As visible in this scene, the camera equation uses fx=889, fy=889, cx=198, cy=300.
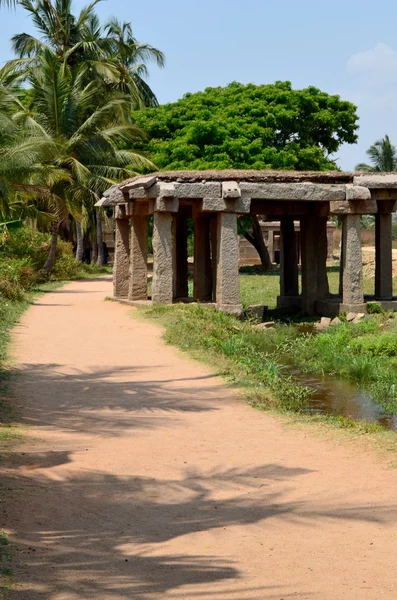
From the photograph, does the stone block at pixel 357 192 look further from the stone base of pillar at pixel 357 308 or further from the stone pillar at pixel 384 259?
the stone base of pillar at pixel 357 308

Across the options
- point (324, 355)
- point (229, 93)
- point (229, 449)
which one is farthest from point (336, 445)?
point (229, 93)

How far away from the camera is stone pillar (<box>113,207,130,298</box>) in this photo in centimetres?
2203

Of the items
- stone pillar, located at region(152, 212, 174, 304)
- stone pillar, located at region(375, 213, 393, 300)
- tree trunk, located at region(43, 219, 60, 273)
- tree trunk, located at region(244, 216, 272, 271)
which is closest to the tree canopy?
tree trunk, located at region(244, 216, 272, 271)

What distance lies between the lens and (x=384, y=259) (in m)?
19.9

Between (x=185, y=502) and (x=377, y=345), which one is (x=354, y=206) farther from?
(x=185, y=502)

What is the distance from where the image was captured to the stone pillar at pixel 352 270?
18703 millimetres

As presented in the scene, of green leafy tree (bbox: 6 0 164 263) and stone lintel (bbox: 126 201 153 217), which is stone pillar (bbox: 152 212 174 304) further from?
green leafy tree (bbox: 6 0 164 263)

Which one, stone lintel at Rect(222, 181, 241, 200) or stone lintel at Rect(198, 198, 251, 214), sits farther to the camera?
stone lintel at Rect(198, 198, 251, 214)

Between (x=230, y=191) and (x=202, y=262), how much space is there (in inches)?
147

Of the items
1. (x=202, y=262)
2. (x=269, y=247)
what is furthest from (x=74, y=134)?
(x=269, y=247)

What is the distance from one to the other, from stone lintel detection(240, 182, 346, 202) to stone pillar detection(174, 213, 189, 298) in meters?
4.22

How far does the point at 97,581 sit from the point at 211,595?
24.0 inches

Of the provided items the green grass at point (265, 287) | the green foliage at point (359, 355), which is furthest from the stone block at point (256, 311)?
the green foliage at point (359, 355)

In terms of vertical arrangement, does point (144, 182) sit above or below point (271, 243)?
above
